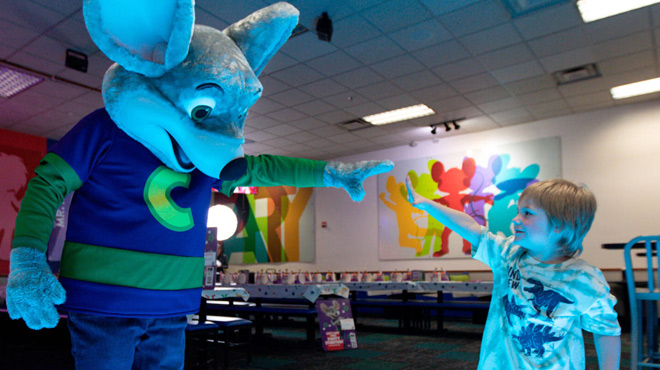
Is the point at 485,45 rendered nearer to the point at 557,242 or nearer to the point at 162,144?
the point at 557,242

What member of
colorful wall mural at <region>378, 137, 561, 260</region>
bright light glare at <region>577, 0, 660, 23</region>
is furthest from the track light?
bright light glare at <region>577, 0, 660, 23</region>

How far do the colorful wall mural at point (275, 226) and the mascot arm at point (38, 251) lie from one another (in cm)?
937

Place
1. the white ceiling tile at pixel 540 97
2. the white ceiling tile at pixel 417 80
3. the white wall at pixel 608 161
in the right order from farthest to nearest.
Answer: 1. the white wall at pixel 608 161
2. the white ceiling tile at pixel 540 97
3. the white ceiling tile at pixel 417 80

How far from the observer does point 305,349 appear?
4.62m

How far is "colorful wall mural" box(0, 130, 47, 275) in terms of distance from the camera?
7.57 metres

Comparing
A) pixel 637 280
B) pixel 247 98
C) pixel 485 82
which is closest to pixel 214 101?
pixel 247 98

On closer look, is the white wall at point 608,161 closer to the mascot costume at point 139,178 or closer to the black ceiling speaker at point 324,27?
the black ceiling speaker at point 324,27

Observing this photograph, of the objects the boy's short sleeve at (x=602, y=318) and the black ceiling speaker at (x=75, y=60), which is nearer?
the boy's short sleeve at (x=602, y=318)

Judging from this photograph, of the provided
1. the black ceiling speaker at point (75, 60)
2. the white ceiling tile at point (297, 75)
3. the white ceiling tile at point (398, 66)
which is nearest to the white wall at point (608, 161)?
the white ceiling tile at point (398, 66)

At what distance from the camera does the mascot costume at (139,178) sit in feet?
3.24

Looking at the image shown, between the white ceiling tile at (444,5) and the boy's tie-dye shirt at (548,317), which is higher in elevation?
the white ceiling tile at (444,5)

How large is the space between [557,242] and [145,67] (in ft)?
3.79

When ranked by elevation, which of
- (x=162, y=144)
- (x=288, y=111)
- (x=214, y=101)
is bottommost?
(x=162, y=144)

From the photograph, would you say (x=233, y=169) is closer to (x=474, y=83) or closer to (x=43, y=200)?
(x=43, y=200)
